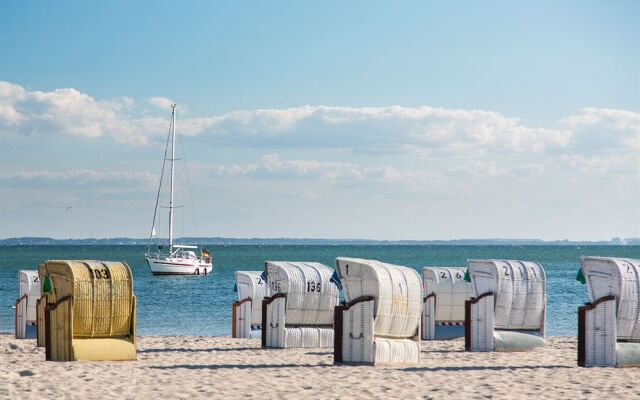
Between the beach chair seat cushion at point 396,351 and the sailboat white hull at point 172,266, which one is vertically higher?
the beach chair seat cushion at point 396,351

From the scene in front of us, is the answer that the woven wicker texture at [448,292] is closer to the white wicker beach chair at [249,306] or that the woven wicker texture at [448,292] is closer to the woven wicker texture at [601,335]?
the white wicker beach chair at [249,306]

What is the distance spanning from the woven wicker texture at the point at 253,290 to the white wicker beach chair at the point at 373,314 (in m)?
8.97

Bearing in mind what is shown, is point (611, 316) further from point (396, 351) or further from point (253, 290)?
point (253, 290)

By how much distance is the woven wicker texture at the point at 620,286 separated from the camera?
17.4 metres

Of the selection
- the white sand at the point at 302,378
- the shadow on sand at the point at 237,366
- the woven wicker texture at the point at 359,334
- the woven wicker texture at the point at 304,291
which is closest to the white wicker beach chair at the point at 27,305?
the white sand at the point at 302,378

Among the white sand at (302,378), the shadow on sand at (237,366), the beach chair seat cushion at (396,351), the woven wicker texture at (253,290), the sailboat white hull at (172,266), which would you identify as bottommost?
the sailboat white hull at (172,266)

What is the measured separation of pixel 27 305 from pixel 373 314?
13450mm

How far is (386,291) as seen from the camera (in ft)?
58.1

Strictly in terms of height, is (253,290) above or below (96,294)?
below

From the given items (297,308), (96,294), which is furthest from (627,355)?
(96,294)

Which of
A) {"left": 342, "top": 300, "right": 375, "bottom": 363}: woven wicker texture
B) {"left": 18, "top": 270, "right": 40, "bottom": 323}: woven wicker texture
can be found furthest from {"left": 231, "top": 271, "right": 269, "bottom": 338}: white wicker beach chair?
{"left": 342, "top": 300, "right": 375, "bottom": 363}: woven wicker texture

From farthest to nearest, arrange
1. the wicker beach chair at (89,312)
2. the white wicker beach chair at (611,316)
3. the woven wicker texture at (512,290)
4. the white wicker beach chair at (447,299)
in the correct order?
1. the white wicker beach chair at (447,299)
2. the woven wicker texture at (512,290)
3. the wicker beach chair at (89,312)
4. the white wicker beach chair at (611,316)

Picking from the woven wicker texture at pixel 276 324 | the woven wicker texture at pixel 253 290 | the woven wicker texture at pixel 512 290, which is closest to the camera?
the woven wicker texture at pixel 512 290

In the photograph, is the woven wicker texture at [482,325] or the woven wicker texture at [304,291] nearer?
the woven wicker texture at [482,325]
